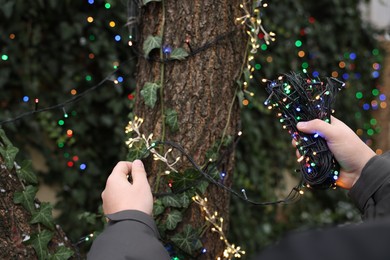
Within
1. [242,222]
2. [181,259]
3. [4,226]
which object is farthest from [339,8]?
[4,226]

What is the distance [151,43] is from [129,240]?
831mm

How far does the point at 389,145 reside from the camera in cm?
545

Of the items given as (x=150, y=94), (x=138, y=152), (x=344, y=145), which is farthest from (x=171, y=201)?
(x=344, y=145)

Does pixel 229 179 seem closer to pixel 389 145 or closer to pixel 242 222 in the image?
pixel 242 222

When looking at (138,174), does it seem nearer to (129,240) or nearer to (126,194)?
(126,194)

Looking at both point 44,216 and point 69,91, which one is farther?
point 69,91

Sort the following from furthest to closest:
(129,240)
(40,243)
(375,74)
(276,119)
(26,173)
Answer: (375,74), (276,119), (26,173), (40,243), (129,240)

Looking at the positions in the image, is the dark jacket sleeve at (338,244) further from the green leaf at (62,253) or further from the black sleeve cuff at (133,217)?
the green leaf at (62,253)

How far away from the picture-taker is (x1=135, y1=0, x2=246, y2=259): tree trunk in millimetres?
1908

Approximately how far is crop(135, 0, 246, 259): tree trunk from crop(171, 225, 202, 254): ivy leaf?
0.17 ft

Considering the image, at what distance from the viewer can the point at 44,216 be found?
1.76 metres

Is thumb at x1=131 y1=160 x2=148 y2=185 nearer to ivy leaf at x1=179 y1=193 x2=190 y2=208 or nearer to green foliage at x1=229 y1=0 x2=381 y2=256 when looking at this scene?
ivy leaf at x1=179 y1=193 x2=190 y2=208

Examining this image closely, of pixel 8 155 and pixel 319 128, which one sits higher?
pixel 319 128

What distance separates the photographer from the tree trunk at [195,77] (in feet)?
6.26
